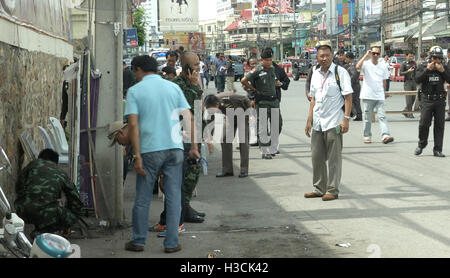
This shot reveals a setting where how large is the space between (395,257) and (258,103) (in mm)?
7397

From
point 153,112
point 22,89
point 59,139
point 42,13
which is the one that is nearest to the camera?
point 153,112

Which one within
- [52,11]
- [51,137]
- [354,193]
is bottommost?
[354,193]

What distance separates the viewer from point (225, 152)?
11625 mm

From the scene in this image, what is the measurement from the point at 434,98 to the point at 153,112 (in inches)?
304

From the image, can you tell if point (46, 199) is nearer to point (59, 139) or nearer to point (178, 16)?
point (59, 139)

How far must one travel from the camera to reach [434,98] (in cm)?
1309

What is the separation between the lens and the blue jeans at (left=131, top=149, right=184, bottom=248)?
263 inches

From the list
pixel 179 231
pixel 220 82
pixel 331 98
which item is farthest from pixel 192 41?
pixel 179 231

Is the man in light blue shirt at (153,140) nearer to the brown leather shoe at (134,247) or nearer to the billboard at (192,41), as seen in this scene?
the brown leather shoe at (134,247)

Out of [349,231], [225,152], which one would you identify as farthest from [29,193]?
[225,152]

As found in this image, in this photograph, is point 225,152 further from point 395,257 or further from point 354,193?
point 395,257

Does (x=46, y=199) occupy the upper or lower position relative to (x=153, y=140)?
lower

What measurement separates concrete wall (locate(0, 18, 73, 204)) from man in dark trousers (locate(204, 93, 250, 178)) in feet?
8.60
